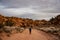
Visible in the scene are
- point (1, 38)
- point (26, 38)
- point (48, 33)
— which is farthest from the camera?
point (48, 33)

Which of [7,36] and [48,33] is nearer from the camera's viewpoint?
[7,36]

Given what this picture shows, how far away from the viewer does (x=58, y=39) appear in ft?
76.4

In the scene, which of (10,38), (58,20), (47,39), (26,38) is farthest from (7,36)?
(58,20)

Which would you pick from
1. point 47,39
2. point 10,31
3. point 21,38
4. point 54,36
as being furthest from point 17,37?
point 54,36

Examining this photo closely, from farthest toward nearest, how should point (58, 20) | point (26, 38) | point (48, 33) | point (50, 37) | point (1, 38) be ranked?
1. point (58, 20)
2. point (48, 33)
3. point (50, 37)
4. point (26, 38)
5. point (1, 38)

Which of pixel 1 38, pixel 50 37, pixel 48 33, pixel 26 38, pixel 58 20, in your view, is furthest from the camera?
pixel 58 20

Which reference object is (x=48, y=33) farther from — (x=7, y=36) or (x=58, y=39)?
(x=7, y=36)

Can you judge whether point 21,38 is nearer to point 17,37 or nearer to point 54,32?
point 17,37

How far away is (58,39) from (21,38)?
548 cm

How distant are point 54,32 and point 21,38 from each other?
23.3ft

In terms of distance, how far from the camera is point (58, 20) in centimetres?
4272

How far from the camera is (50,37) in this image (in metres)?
24.1

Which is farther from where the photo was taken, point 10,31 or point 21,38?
point 10,31

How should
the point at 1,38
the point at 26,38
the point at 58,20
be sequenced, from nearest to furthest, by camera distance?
the point at 1,38 → the point at 26,38 → the point at 58,20
